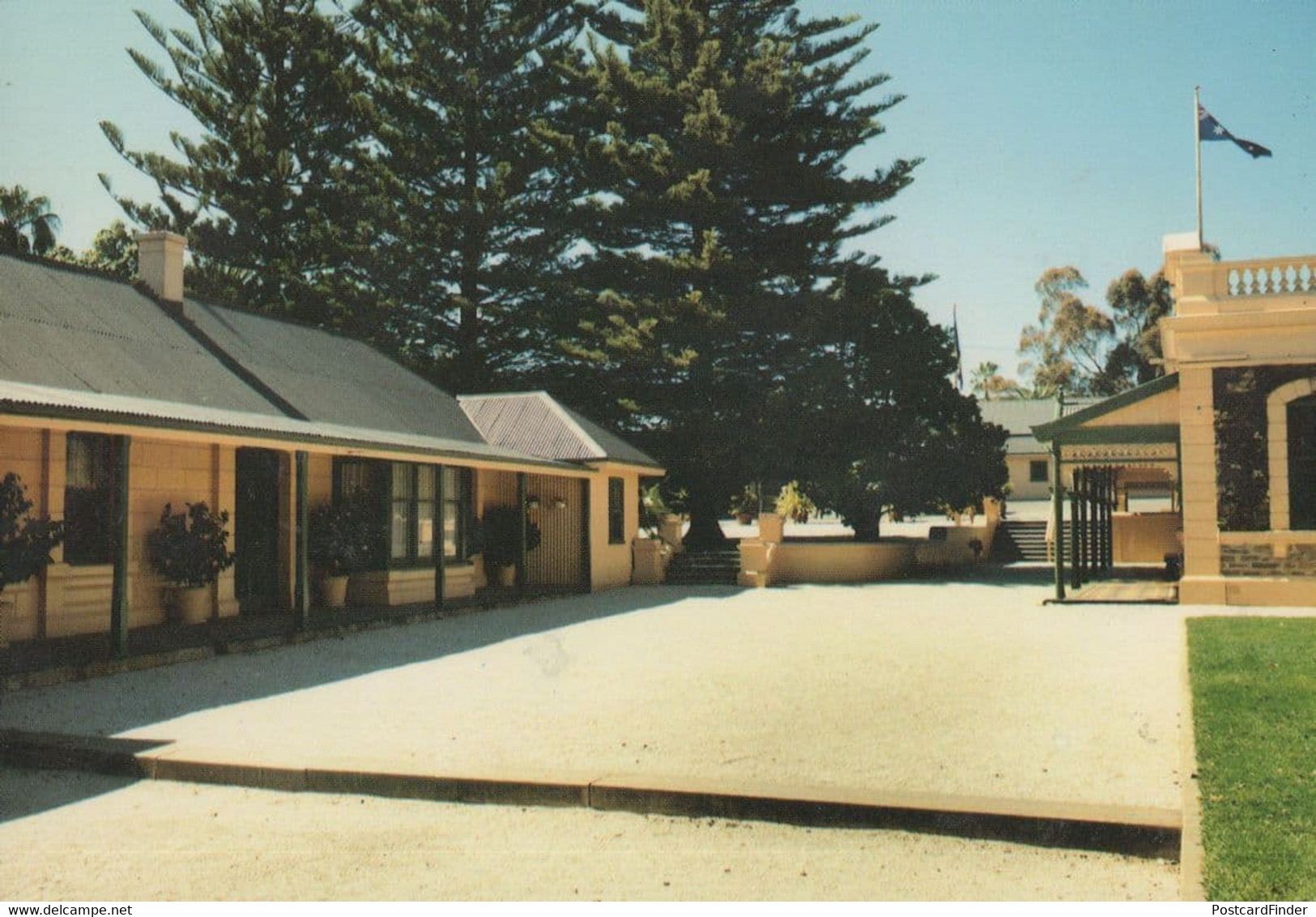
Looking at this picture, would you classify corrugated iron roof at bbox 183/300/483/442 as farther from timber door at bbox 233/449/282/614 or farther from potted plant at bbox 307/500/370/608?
potted plant at bbox 307/500/370/608

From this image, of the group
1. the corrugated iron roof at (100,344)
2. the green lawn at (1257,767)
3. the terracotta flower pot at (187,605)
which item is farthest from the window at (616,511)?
the green lawn at (1257,767)

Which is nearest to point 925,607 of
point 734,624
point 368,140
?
point 734,624

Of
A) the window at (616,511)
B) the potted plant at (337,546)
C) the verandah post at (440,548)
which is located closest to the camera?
the potted plant at (337,546)

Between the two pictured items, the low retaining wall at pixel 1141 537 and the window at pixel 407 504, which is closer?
the window at pixel 407 504

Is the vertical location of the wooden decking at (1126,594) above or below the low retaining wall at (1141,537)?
below

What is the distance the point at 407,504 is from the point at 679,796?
11703 millimetres

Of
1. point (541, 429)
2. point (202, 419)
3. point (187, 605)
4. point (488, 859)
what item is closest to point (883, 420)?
point (541, 429)

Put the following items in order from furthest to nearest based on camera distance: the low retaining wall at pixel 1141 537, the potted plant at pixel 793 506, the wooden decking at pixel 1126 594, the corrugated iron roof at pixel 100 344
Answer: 1. the potted plant at pixel 793 506
2. the low retaining wall at pixel 1141 537
3. the wooden decking at pixel 1126 594
4. the corrugated iron roof at pixel 100 344

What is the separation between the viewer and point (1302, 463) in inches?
655

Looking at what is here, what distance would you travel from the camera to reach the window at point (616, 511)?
22.5 meters

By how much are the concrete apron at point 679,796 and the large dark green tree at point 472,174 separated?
81.4 ft

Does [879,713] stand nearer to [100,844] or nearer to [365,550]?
[100,844]

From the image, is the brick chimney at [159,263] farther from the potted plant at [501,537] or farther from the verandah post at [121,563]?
the verandah post at [121,563]

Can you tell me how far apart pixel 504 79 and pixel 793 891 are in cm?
3009
